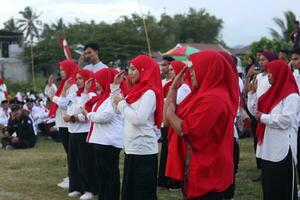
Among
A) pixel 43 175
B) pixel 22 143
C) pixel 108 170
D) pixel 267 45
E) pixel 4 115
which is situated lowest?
pixel 22 143

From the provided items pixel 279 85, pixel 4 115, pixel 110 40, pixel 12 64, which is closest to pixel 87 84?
pixel 279 85

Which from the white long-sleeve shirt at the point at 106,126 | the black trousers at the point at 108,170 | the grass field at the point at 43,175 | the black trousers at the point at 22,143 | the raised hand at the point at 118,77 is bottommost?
the black trousers at the point at 22,143

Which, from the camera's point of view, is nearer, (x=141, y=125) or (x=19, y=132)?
(x=141, y=125)

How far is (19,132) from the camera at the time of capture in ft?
40.0

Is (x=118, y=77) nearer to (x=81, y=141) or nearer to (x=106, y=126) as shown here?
(x=106, y=126)

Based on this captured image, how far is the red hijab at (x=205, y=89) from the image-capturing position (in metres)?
3.43

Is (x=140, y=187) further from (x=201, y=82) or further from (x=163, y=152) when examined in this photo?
(x=163, y=152)

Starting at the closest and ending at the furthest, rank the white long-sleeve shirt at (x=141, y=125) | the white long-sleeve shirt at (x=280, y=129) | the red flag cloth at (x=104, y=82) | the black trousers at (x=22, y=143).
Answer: the white long-sleeve shirt at (x=141, y=125) → the white long-sleeve shirt at (x=280, y=129) → the red flag cloth at (x=104, y=82) → the black trousers at (x=22, y=143)

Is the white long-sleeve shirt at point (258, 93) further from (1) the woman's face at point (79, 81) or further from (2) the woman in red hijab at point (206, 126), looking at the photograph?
(1) the woman's face at point (79, 81)

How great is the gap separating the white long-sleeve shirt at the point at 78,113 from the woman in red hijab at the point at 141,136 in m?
1.40

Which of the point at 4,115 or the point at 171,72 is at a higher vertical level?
the point at 171,72

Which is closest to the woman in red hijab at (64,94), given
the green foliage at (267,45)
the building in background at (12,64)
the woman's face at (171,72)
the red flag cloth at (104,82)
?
the red flag cloth at (104,82)

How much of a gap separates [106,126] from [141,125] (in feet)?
3.10

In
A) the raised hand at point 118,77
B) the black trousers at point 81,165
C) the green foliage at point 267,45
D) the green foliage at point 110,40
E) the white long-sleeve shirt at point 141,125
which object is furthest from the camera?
the green foliage at point 110,40
